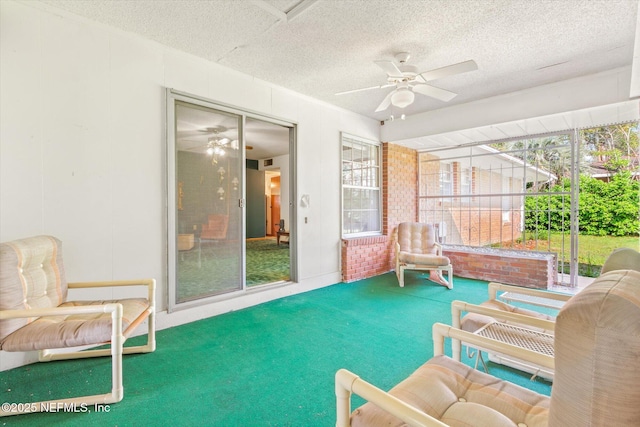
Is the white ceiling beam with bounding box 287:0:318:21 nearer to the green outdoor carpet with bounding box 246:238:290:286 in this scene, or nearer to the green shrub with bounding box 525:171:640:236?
the green outdoor carpet with bounding box 246:238:290:286

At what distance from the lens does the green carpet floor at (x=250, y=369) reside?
5.47ft

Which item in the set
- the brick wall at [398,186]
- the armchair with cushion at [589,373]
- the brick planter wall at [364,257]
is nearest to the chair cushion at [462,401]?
the armchair with cushion at [589,373]

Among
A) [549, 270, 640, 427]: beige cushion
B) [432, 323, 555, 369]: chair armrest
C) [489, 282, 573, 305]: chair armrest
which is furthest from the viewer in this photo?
[489, 282, 573, 305]: chair armrest

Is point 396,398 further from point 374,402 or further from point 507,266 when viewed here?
point 507,266

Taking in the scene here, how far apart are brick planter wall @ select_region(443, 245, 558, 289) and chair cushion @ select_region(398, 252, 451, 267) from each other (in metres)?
0.90

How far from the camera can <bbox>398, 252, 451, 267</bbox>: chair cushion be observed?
4.22 meters

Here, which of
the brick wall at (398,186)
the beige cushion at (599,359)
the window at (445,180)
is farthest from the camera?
the window at (445,180)

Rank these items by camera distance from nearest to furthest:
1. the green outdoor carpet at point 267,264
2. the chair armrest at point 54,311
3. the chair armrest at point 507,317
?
the chair armrest at point 507,317 < the chair armrest at point 54,311 < the green outdoor carpet at point 267,264

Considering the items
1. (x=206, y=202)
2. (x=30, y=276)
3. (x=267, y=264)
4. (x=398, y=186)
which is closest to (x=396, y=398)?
(x=30, y=276)

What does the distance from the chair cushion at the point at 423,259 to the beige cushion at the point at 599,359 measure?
144 inches

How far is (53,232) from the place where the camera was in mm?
2314

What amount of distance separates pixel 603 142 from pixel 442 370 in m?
8.00

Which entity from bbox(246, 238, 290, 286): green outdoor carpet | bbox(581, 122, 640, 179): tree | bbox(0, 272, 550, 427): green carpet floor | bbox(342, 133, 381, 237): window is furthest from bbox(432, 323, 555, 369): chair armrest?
bbox(581, 122, 640, 179): tree

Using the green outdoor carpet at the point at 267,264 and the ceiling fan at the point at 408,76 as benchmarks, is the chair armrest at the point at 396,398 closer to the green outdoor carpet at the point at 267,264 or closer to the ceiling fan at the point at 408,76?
the ceiling fan at the point at 408,76
